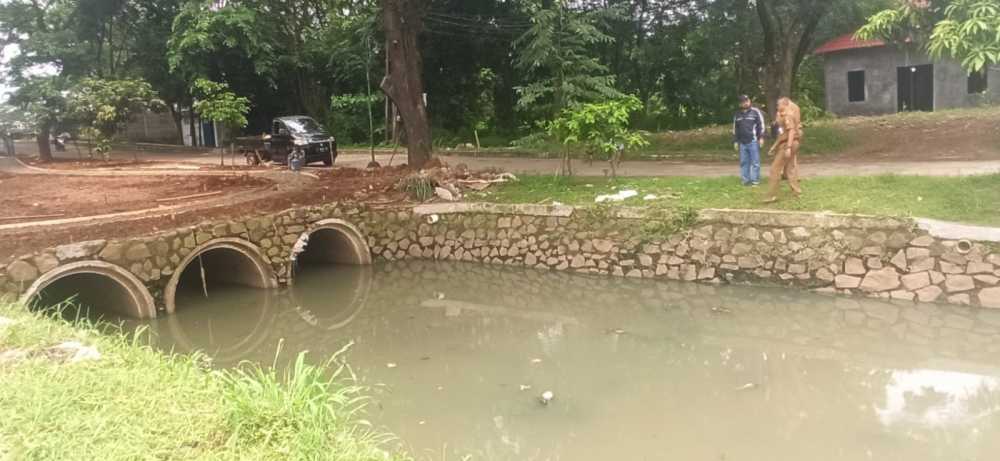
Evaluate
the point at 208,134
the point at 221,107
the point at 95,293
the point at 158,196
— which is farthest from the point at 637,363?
the point at 208,134

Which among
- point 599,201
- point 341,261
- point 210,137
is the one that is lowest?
point 341,261

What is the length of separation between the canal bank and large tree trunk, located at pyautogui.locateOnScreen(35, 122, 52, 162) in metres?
14.1

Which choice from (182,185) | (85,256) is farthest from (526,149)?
(85,256)

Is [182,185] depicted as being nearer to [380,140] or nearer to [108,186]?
[108,186]

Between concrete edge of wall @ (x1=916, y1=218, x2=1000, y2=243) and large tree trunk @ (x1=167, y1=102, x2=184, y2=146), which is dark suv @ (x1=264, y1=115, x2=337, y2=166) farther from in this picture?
concrete edge of wall @ (x1=916, y1=218, x2=1000, y2=243)

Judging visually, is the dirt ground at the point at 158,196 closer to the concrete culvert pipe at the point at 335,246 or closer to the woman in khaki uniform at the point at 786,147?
the concrete culvert pipe at the point at 335,246

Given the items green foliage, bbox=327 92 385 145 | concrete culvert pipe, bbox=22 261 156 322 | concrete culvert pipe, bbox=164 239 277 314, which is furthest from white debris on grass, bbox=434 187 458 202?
green foliage, bbox=327 92 385 145

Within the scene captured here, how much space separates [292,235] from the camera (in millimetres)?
11867

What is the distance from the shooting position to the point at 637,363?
756cm

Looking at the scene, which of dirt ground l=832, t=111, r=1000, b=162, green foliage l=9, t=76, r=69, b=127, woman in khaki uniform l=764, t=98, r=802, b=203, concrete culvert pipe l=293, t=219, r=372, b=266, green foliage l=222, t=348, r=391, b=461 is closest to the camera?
green foliage l=222, t=348, r=391, b=461

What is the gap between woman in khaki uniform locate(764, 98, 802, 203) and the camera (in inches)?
392

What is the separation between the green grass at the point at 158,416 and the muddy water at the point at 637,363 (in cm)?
169

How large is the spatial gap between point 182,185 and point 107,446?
490 inches

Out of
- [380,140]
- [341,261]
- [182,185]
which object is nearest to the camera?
[341,261]
